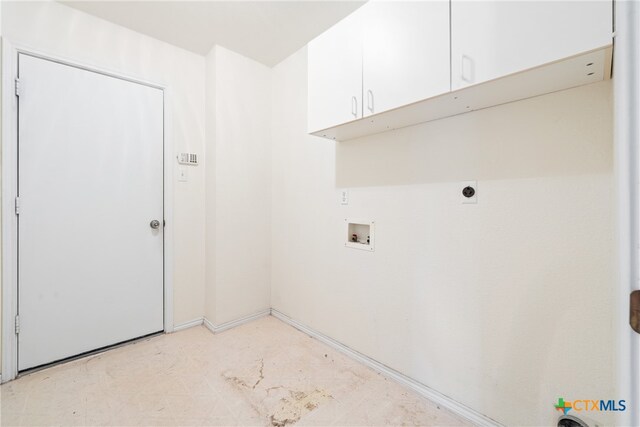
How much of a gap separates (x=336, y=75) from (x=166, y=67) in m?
1.57

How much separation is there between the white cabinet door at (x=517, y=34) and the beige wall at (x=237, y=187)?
1852 millimetres

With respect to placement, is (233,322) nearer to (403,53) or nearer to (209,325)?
(209,325)

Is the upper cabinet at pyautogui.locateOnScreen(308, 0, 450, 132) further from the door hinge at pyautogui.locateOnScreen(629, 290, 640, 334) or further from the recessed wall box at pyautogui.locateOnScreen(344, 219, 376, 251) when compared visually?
the door hinge at pyautogui.locateOnScreen(629, 290, 640, 334)

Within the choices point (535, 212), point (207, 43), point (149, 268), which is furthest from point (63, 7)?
point (535, 212)

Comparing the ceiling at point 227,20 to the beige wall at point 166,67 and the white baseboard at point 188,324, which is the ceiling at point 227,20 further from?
the white baseboard at point 188,324

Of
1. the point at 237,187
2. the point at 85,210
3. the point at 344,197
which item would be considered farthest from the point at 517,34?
the point at 85,210

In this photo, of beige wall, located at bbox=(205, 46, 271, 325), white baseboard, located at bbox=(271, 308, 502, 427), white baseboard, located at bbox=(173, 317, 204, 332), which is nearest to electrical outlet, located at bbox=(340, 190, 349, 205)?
beige wall, located at bbox=(205, 46, 271, 325)

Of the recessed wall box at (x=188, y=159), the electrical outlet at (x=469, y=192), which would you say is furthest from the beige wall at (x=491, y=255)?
the recessed wall box at (x=188, y=159)

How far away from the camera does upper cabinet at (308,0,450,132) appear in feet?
3.80

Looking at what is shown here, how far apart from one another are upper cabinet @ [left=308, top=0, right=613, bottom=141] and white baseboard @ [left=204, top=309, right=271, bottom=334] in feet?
6.03

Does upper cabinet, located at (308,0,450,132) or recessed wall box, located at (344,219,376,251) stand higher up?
upper cabinet, located at (308,0,450,132)

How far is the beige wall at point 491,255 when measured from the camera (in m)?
1.07

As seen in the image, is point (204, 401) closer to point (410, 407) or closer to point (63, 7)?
point (410, 407)

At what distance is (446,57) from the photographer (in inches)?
44.0
